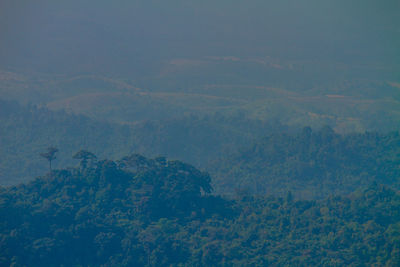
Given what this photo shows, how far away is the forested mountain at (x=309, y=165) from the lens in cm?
2909

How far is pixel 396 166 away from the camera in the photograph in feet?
99.0

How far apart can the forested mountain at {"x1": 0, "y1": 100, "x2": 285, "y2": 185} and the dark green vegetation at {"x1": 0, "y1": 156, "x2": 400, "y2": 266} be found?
983cm

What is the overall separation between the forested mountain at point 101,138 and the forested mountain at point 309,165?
3.32m

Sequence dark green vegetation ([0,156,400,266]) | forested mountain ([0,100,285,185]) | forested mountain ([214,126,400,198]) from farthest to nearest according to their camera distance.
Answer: forested mountain ([0,100,285,185]) < forested mountain ([214,126,400,198]) < dark green vegetation ([0,156,400,266])

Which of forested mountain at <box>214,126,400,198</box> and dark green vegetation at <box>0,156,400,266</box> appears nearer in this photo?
dark green vegetation at <box>0,156,400,266</box>

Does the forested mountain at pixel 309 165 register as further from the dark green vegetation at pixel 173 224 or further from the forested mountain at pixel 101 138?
the dark green vegetation at pixel 173 224

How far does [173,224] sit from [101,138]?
14.7 m

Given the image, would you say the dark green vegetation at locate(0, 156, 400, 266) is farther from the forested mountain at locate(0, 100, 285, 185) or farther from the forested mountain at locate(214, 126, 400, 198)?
the forested mountain at locate(0, 100, 285, 185)

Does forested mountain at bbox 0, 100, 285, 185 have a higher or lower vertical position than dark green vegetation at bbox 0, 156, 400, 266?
higher

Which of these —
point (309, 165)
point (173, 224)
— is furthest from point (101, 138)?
point (173, 224)

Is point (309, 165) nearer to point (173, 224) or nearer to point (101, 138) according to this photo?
point (173, 224)

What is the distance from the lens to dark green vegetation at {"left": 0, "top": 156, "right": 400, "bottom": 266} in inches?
768

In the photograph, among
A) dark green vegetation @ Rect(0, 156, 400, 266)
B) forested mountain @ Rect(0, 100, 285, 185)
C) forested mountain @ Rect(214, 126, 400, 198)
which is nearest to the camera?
dark green vegetation @ Rect(0, 156, 400, 266)

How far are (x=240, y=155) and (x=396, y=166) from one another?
728 cm
